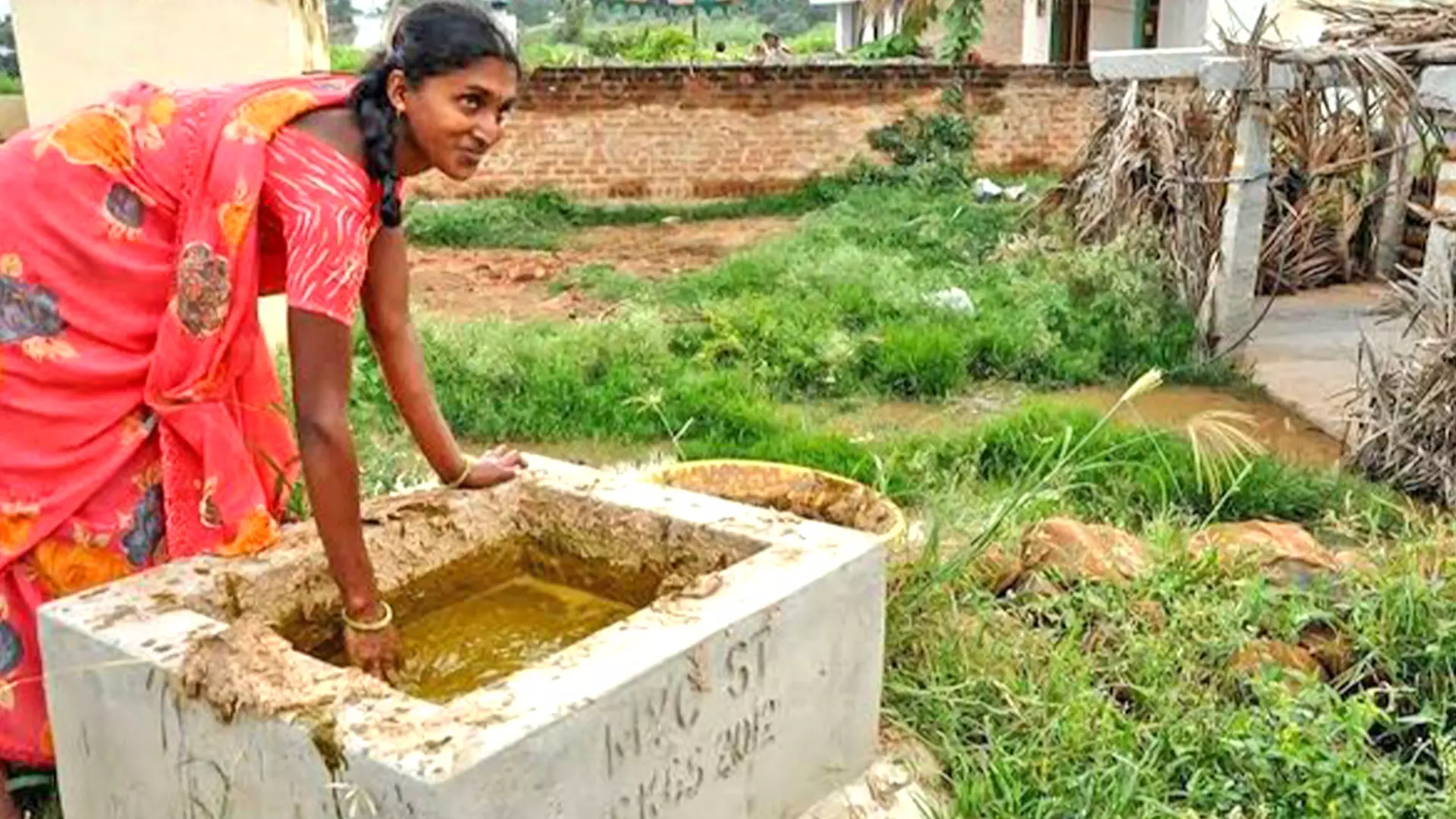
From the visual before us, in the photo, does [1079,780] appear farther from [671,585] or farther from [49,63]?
[49,63]

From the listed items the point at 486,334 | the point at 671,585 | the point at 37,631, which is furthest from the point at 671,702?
the point at 486,334

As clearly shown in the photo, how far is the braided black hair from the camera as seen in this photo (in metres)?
2.15

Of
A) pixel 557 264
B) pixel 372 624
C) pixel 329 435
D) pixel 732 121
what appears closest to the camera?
pixel 329 435

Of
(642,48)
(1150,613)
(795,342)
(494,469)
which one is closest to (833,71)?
(795,342)

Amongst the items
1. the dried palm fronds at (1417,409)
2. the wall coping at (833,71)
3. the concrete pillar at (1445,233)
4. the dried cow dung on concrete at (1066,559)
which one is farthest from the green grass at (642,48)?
the dried cow dung on concrete at (1066,559)

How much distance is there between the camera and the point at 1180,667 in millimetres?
3125

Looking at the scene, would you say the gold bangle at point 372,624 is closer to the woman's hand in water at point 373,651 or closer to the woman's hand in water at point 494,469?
the woman's hand in water at point 373,651

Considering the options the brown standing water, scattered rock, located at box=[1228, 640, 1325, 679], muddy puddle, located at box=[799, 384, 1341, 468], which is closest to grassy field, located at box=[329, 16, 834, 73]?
muddy puddle, located at box=[799, 384, 1341, 468]

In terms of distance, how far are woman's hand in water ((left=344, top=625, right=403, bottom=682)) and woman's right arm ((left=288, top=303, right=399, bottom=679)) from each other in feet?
0.38

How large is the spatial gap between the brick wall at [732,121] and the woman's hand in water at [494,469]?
10449 millimetres

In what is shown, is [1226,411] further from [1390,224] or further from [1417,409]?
[1390,224]

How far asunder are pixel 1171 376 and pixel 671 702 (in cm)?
599

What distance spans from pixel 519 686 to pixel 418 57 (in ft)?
3.37

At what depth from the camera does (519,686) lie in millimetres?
2000
